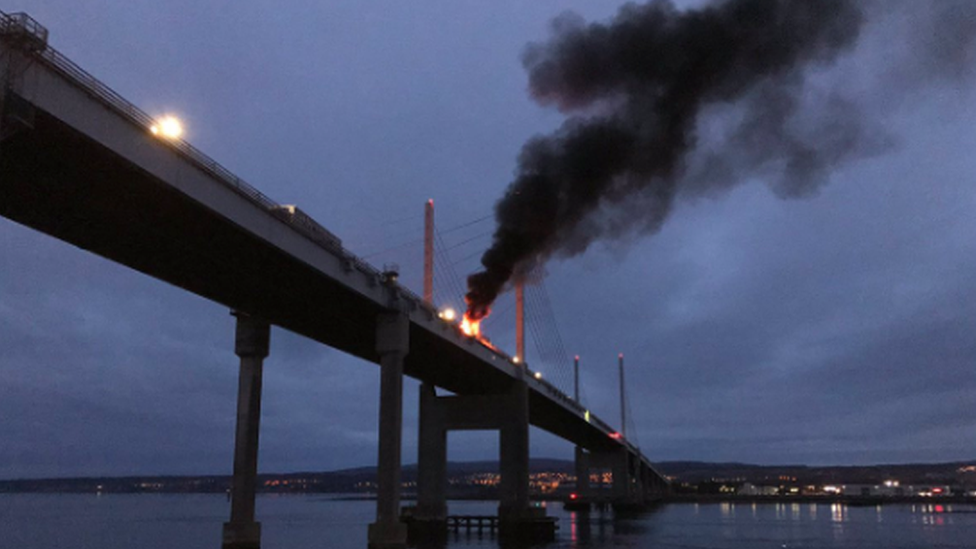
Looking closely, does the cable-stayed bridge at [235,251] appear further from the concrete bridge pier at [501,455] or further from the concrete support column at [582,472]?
the concrete support column at [582,472]

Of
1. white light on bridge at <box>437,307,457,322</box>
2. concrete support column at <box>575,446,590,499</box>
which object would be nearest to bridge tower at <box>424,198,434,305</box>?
white light on bridge at <box>437,307,457,322</box>

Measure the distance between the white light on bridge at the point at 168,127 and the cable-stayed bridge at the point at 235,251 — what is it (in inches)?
11.7

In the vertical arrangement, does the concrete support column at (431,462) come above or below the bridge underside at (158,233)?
below

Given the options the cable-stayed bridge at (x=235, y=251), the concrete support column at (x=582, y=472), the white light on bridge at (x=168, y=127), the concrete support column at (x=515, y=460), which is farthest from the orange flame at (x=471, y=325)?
the concrete support column at (x=582, y=472)

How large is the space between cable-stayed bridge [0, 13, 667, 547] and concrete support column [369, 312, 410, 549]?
0.08 m

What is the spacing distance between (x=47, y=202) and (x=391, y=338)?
2219 cm

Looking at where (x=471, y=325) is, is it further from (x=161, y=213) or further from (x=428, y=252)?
(x=161, y=213)

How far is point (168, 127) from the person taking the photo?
30.9 m

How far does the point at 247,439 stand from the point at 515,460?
2988 centimetres

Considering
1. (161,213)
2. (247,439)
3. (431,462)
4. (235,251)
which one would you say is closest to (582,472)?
(431,462)

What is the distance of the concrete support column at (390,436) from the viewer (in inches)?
1934

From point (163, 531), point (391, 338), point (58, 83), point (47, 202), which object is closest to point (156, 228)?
point (47, 202)

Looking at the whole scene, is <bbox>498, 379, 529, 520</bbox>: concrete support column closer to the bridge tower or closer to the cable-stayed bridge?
the cable-stayed bridge

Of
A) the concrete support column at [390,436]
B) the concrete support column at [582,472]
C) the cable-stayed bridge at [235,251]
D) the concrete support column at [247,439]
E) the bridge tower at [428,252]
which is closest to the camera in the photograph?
the cable-stayed bridge at [235,251]
